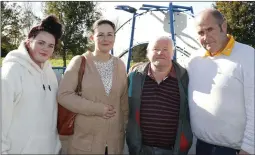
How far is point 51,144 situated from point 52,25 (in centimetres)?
105

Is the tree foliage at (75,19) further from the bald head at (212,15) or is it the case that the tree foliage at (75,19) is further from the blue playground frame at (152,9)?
the bald head at (212,15)

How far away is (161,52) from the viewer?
291 centimetres

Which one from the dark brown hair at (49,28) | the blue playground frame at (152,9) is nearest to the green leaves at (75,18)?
the blue playground frame at (152,9)

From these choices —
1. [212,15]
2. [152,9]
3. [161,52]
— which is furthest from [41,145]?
[152,9]

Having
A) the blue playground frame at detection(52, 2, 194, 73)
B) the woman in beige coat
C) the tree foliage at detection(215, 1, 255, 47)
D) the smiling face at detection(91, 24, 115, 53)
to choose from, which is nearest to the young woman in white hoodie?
the woman in beige coat

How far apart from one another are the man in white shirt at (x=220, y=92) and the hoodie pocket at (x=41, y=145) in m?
1.30

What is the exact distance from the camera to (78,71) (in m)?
2.73

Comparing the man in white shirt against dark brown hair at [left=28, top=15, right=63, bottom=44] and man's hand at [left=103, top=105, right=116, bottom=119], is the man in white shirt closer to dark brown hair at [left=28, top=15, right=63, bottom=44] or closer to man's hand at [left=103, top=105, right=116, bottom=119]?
man's hand at [left=103, top=105, right=116, bottom=119]

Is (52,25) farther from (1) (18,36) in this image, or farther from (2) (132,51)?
(1) (18,36)

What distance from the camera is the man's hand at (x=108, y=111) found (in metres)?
2.72

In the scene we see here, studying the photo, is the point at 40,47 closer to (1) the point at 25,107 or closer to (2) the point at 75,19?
(1) the point at 25,107

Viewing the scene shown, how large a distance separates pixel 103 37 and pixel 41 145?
42.2 inches

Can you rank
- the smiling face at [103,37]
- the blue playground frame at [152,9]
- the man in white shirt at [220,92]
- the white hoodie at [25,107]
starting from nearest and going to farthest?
the white hoodie at [25,107] < the man in white shirt at [220,92] < the smiling face at [103,37] < the blue playground frame at [152,9]

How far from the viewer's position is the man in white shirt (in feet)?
8.80
